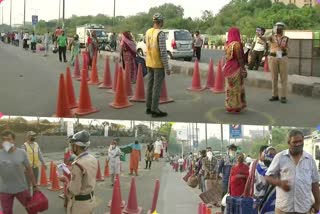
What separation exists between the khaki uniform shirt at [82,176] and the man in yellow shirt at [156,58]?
2.33 metres

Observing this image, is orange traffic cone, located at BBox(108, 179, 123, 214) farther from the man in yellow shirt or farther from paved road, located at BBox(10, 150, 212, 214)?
the man in yellow shirt

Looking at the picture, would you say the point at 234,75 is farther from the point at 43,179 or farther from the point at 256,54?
the point at 256,54

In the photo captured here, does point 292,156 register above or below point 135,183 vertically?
above

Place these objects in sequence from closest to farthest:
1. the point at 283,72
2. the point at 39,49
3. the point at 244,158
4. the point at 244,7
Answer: the point at 244,158 < the point at 283,72 < the point at 244,7 < the point at 39,49

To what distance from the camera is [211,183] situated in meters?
6.56

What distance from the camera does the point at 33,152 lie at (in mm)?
5215

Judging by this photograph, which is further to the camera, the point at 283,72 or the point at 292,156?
the point at 283,72

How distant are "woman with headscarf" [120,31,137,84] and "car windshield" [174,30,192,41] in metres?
10.2

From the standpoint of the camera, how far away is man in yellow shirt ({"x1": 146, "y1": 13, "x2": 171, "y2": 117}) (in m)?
6.28

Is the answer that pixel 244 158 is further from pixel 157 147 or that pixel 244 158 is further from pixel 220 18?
pixel 220 18

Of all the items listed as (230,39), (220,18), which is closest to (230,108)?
(230,39)

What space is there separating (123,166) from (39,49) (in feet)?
55.8

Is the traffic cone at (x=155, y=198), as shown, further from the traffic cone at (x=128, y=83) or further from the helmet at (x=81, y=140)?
the traffic cone at (x=128, y=83)

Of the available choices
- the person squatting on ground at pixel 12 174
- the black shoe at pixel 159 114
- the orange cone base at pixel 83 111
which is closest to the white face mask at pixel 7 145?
the person squatting on ground at pixel 12 174
